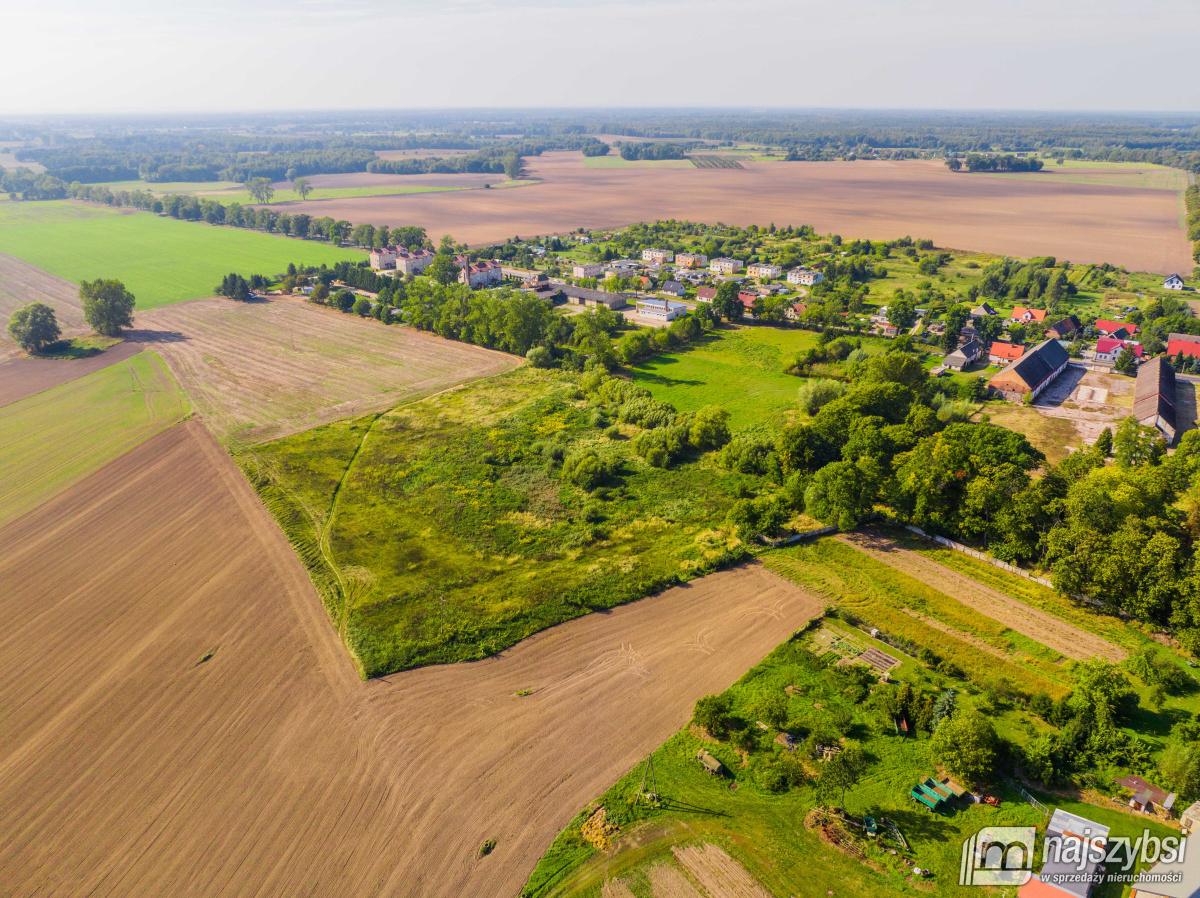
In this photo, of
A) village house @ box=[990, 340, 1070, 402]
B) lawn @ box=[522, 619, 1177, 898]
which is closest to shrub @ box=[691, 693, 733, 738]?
lawn @ box=[522, 619, 1177, 898]

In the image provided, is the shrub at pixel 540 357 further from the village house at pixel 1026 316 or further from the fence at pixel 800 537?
the village house at pixel 1026 316

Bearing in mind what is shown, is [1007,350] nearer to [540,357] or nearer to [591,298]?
[540,357]

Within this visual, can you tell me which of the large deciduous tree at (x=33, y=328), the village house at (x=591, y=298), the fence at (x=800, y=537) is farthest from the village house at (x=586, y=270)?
the fence at (x=800, y=537)

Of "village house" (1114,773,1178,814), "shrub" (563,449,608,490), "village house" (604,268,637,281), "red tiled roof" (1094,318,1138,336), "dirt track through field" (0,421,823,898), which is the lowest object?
"dirt track through field" (0,421,823,898)

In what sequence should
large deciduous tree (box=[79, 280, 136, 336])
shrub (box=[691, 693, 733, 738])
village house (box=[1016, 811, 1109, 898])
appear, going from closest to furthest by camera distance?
1. village house (box=[1016, 811, 1109, 898])
2. shrub (box=[691, 693, 733, 738])
3. large deciduous tree (box=[79, 280, 136, 336])

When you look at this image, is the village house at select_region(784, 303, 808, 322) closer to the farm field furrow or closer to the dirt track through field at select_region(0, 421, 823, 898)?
the dirt track through field at select_region(0, 421, 823, 898)

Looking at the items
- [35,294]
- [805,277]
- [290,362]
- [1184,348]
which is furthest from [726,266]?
[35,294]
